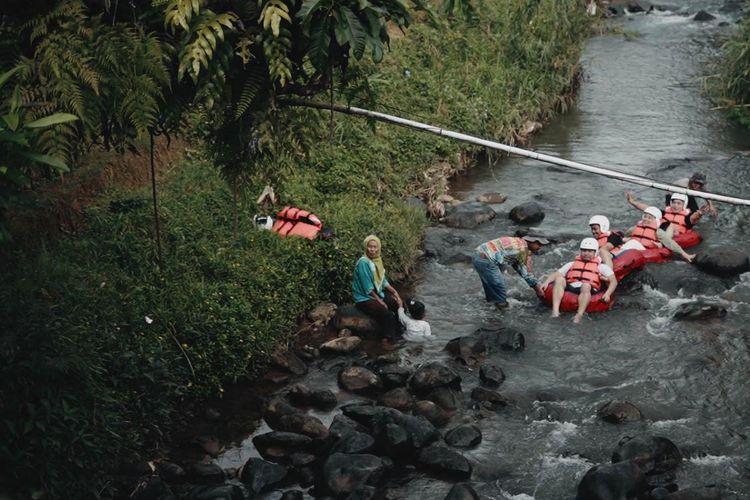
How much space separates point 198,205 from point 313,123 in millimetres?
3546

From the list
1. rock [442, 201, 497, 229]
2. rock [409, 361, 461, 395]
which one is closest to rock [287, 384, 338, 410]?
rock [409, 361, 461, 395]

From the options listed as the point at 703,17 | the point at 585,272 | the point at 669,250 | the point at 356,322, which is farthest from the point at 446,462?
the point at 703,17

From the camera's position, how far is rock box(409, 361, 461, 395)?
11.1 m

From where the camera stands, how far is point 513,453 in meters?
10.0

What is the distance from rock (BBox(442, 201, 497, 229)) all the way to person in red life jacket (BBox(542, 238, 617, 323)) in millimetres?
2785

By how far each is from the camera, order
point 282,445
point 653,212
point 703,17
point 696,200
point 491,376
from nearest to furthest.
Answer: point 282,445
point 491,376
point 653,212
point 696,200
point 703,17

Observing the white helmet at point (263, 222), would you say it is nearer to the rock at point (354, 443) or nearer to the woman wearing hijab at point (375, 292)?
the woman wearing hijab at point (375, 292)

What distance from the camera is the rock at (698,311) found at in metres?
12.9

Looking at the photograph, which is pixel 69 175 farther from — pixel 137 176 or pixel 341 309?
pixel 341 309

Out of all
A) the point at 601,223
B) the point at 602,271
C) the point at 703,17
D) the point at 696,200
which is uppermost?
the point at 703,17

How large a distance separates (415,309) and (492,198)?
492 centimetres

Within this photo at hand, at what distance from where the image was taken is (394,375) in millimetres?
11328

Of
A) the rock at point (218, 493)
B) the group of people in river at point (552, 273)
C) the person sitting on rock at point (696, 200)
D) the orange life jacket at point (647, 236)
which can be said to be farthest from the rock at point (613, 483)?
the person sitting on rock at point (696, 200)

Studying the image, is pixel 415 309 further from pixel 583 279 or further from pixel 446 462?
pixel 446 462
